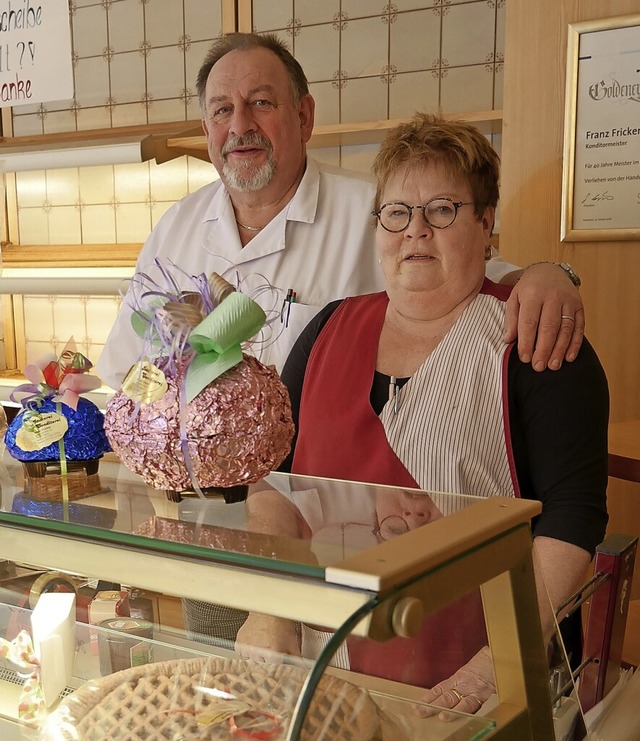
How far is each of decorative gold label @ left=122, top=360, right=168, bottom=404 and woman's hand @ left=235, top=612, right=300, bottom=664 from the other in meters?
Result: 0.21

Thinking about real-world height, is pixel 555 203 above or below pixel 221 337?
above

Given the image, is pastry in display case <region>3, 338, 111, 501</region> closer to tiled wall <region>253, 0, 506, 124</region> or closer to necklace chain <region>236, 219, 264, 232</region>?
necklace chain <region>236, 219, 264, 232</region>

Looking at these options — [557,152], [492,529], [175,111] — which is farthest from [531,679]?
[175,111]

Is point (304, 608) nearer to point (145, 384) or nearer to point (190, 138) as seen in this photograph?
point (145, 384)

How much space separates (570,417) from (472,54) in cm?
173

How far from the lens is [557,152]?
7.73 feet

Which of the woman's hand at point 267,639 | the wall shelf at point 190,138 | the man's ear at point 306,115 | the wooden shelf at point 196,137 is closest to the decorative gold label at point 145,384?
the woman's hand at point 267,639

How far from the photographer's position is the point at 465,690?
728 millimetres

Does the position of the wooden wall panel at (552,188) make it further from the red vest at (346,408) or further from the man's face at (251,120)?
the red vest at (346,408)

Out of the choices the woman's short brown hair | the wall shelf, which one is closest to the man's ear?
the wall shelf

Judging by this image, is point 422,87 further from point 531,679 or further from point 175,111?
point 531,679

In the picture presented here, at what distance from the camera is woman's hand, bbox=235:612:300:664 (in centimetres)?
71

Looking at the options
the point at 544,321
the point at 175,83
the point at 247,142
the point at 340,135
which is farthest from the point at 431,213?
the point at 175,83

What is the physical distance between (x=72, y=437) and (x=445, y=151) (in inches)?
27.8
